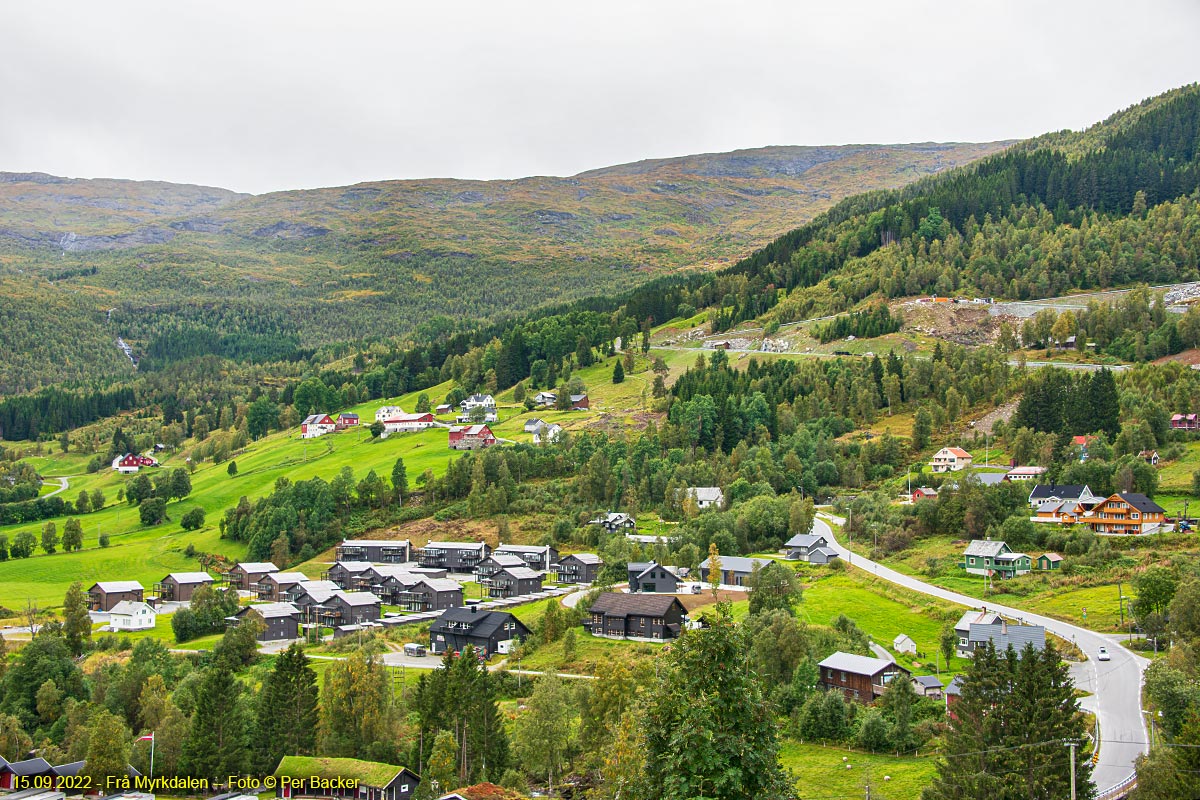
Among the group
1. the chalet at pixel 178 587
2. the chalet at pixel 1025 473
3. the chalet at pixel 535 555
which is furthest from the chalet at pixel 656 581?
the chalet at pixel 178 587

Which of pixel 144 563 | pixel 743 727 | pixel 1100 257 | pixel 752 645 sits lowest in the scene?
pixel 144 563

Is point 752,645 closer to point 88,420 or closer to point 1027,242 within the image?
point 1027,242

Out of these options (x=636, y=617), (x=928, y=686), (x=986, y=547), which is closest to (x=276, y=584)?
(x=636, y=617)

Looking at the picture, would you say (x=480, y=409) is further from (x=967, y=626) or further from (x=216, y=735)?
(x=216, y=735)

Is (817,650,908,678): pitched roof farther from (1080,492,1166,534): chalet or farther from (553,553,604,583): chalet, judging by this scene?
(553,553,604,583): chalet

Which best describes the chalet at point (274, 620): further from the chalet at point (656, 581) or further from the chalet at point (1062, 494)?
the chalet at point (1062, 494)

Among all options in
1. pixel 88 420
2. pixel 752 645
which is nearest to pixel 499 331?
pixel 88 420
